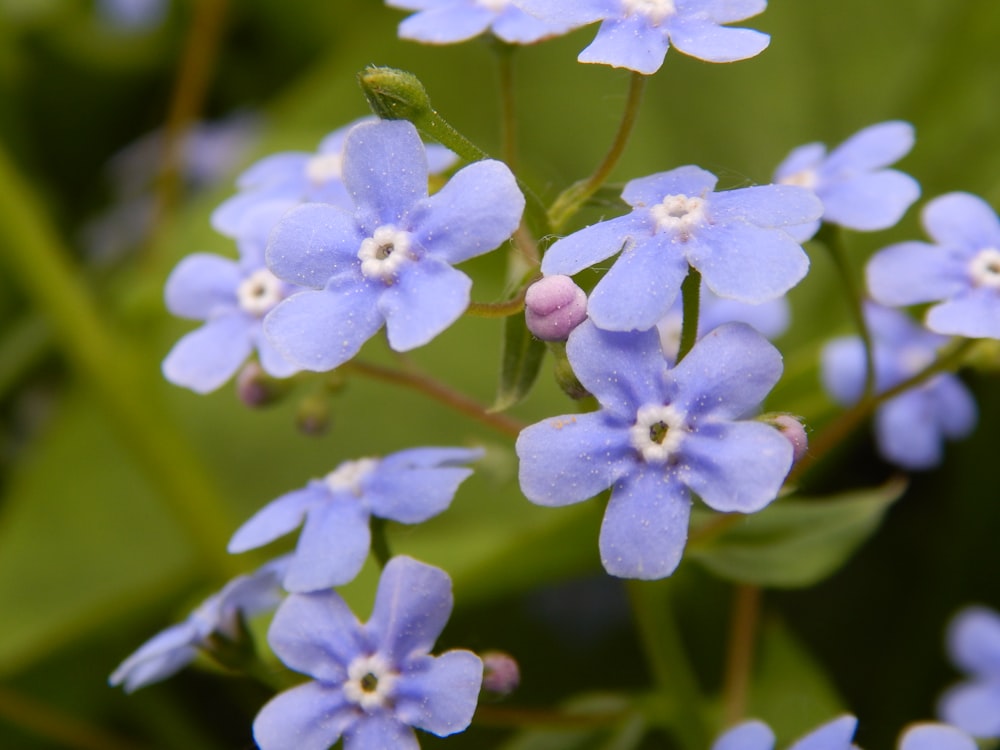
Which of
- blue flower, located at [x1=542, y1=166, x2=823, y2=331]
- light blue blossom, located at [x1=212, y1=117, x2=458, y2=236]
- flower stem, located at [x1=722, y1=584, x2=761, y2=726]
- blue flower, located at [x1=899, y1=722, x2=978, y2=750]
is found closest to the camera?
blue flower, located at [x1=542, y1=166, x2=823, y2=331]

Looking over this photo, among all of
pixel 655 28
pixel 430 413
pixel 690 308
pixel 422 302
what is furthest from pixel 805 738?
pixel 430 413

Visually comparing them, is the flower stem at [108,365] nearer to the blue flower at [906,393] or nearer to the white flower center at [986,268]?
the blue flower at [906,393]

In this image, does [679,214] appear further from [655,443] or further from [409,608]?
[409,608]

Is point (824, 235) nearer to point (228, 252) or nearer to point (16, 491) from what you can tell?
point (228, 252)

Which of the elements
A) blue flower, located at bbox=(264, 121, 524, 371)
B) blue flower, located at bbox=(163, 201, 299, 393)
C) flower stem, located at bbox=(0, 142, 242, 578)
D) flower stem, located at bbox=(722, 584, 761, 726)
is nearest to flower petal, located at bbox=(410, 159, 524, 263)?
blue flower, located at bbox=(264, 121, 524, 371)

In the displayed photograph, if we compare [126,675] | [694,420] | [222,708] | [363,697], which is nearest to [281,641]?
[363,697]

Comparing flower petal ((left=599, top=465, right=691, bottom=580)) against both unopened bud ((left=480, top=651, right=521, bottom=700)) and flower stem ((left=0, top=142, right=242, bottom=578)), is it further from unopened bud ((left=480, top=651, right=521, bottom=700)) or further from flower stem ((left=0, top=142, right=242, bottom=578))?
flower stem ((left=0, top=142, right=242, bottom=578))
